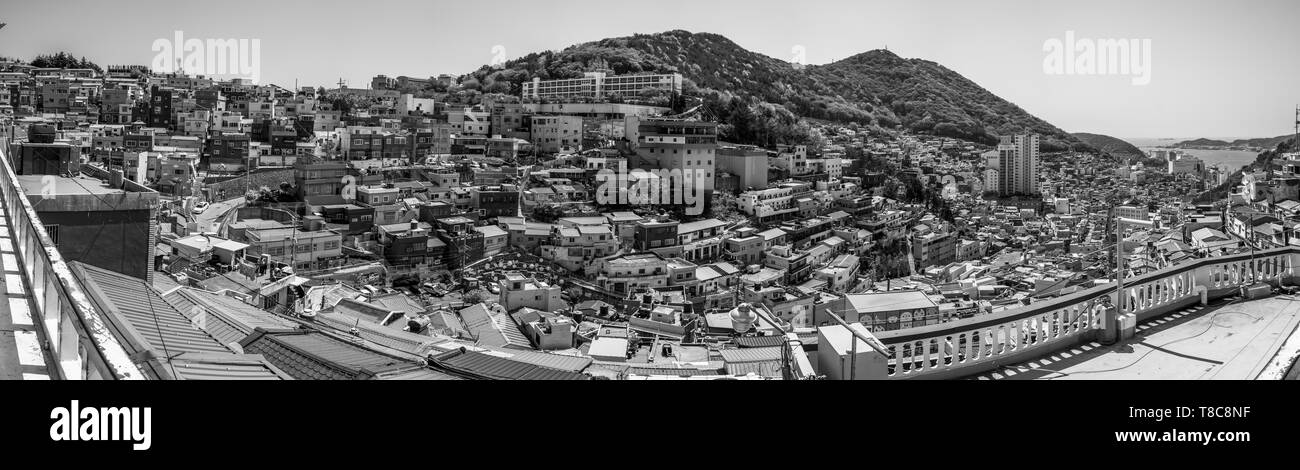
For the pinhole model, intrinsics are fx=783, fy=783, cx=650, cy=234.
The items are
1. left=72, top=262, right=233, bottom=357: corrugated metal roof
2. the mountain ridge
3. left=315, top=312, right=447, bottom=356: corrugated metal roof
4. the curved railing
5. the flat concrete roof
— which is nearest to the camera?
the curved railing

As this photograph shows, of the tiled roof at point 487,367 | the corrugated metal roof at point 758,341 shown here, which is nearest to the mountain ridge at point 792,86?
the corrugated metal roof at point 758,341

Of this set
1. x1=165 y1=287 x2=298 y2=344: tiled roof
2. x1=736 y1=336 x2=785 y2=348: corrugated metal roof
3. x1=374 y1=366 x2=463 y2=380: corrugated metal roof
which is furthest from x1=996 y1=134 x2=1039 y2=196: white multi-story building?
x1=374 y1=366 x2=463 y2=380: corrugated metal roof

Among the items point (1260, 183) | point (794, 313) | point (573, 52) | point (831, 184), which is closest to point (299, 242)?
point (794, 313)

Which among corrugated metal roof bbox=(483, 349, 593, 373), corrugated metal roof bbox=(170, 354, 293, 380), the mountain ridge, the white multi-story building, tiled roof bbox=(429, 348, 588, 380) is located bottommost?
corrugated metal roof bbox=(483, 349, 593, 373)

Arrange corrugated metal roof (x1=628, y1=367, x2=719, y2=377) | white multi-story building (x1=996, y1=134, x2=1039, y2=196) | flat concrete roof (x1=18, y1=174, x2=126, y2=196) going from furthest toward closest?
white multi-story building (x1=996, y1=134, x2=1039, y2=196) < corrugated metal roof (x1=628, y1=367, x2=719, y2=377) < flat concrete roof (x1=18, y1=174, x2=126, y2=196)

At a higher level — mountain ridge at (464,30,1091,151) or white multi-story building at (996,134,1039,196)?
mountain ridge at (464,30,1091,151)

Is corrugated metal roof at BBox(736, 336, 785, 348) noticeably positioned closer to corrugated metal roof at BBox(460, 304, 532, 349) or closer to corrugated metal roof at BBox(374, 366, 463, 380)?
corrugated metal roof at BBox(460, 304, 532, 349)
